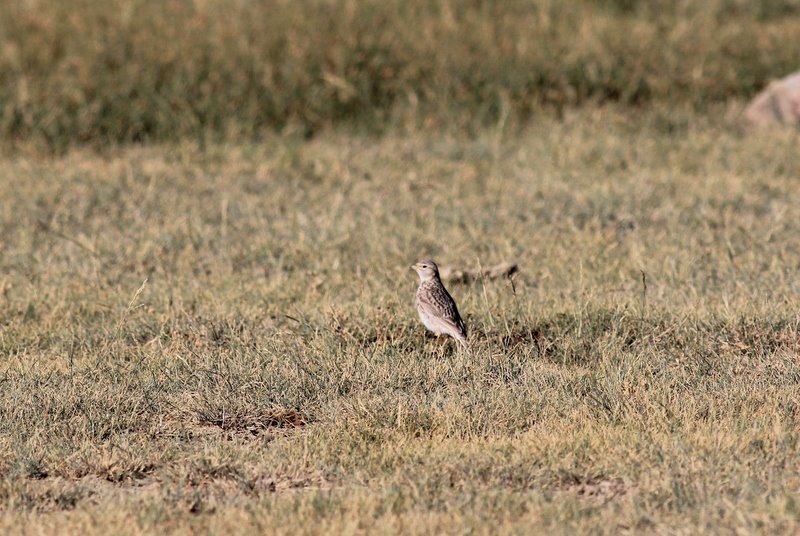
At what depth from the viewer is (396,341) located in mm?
6621

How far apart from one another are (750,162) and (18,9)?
7.66m

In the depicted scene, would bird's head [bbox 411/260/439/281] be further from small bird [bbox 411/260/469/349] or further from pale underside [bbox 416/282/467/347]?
pale underside [bbox 416/282/467/347]

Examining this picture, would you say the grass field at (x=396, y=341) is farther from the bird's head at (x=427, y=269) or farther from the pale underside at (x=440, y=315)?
the bird's head at (x=427, y=269)

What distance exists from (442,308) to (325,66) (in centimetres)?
665

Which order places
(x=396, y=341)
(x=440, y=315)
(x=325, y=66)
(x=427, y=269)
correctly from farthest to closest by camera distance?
1. (x=325, y=66)
2. (x=427, y=269)
3. (x=396, y=341)
4. (x=440, y=315)

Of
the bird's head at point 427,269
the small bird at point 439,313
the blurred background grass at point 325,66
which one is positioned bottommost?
the blurred background grass at point 325,66

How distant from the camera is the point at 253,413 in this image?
221 inches

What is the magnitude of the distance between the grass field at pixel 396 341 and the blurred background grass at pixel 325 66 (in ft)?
2.14

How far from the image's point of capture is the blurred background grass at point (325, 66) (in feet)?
39.1

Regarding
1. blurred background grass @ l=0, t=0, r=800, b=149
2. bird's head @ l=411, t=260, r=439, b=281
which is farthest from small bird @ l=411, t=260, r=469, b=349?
blurred background grass @ l=0, t=0, r=800, b=149

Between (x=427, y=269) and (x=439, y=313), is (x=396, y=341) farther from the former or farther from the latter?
(x=427, y=269)

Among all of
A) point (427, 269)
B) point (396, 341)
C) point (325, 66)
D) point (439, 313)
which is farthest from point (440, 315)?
point (325, 66)

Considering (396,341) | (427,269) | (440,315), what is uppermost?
(440,315)

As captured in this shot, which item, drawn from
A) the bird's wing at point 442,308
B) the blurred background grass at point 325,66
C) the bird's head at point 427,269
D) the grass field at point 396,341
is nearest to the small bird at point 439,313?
the bird's wing at point 442,308
